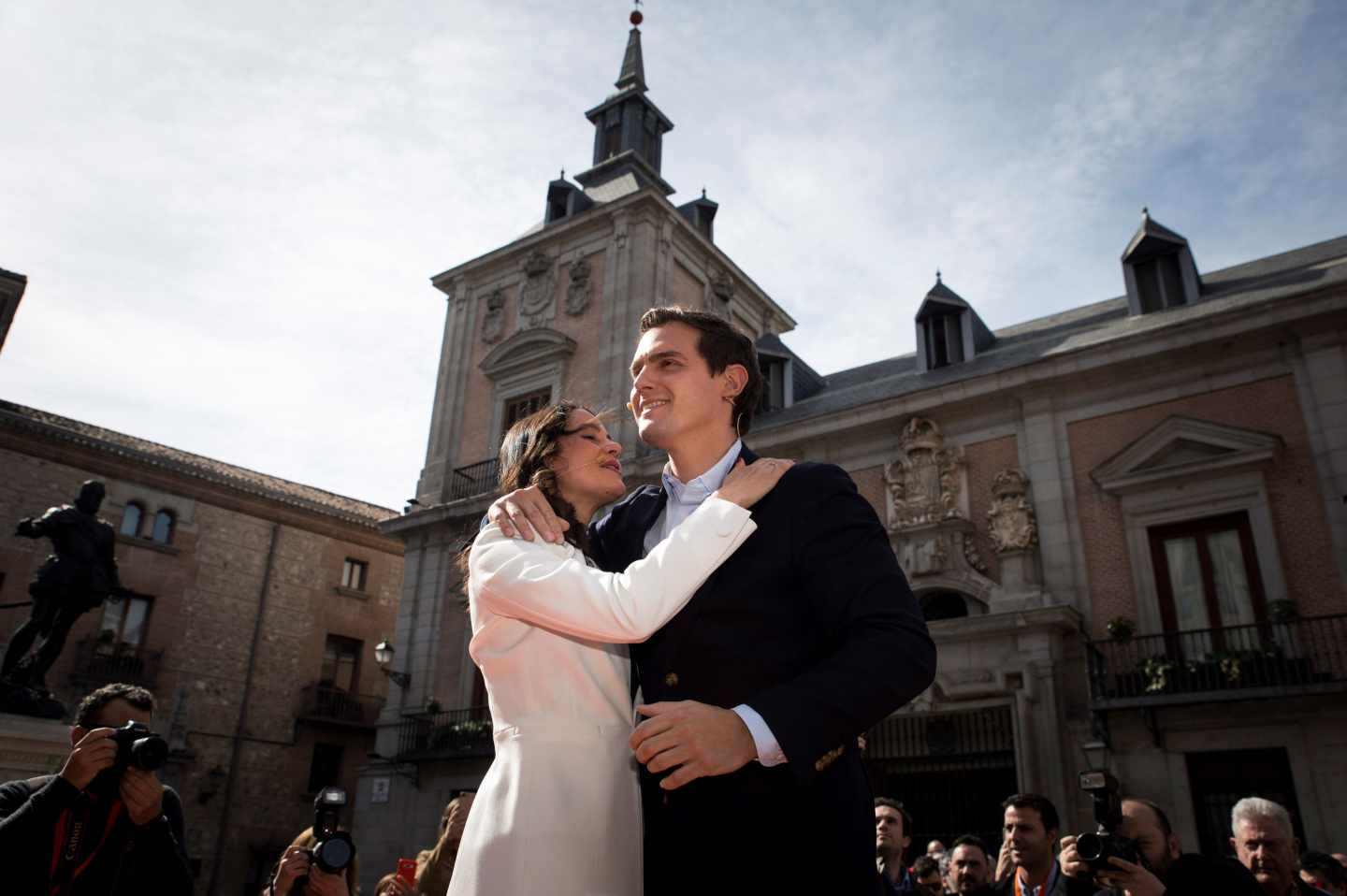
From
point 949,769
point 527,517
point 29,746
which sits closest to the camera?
point 527,517

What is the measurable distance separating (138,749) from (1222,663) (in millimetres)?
12099

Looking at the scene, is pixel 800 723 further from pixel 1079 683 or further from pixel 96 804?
pixel 1079 683

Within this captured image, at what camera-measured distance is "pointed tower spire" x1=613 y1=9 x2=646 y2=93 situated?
27.6m

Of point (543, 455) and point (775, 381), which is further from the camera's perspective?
point (775, 381)

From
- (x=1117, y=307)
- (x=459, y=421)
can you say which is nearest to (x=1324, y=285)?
(x=1117, y=307)

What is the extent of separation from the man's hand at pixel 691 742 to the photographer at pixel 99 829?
2.21m

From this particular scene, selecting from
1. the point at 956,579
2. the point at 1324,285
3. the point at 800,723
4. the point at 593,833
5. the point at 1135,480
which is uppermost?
the point at 1324,285

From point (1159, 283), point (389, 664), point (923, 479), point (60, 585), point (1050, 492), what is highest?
point (1159, 283)

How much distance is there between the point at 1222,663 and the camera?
11.7m

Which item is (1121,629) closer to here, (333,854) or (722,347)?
(722,347)

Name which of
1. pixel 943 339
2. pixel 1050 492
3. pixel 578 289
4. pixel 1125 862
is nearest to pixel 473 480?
pixel 578 289

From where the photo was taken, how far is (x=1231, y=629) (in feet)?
39.6

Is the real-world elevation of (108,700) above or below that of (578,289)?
below

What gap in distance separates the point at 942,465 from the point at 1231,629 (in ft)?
14.8
